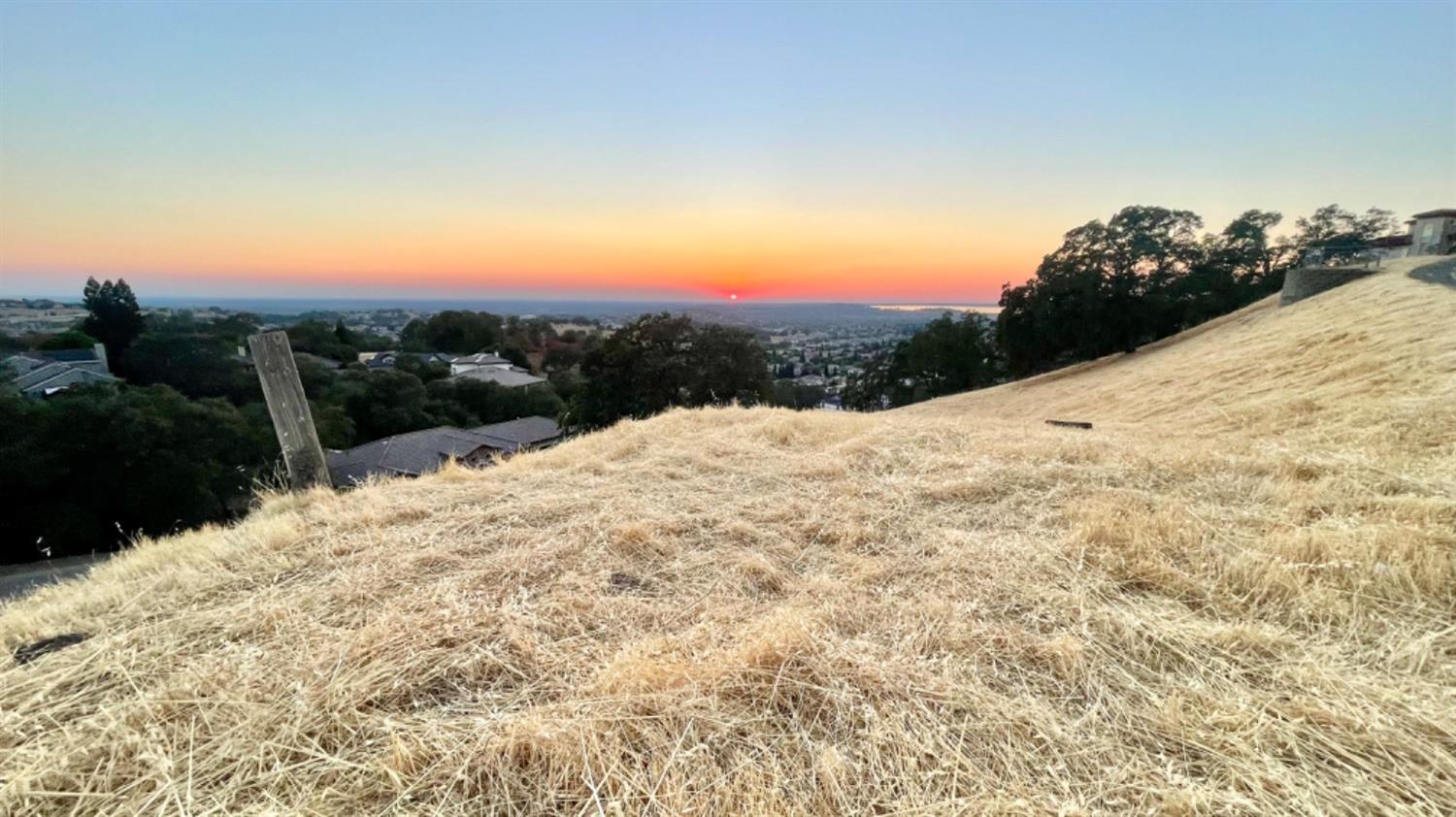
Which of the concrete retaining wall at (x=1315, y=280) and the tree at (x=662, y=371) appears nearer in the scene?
the concrete retaining wall at (x=1315, y=280)

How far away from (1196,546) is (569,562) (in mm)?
2754

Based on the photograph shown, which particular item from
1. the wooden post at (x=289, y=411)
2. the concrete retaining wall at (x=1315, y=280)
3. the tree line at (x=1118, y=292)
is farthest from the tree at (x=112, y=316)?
the concrete retaining wall at (x=1315, y=280)

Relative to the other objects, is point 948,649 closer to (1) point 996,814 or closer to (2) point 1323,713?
(1) point 996,814

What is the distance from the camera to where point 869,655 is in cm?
167

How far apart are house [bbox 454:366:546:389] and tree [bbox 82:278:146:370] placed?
1636 centimetres

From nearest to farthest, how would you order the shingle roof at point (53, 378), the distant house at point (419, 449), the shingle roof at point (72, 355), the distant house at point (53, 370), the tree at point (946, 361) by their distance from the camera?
the distant house at point (419, 449), the distant house at point (53, 370), the shingle roof at point (53, 378), the tree at point (946, 361), the shingle roof at point (72, 355)

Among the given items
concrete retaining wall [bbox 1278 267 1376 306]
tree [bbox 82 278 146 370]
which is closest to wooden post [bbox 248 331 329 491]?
concrete retaining wall [bbox 1278 267 1376 306]

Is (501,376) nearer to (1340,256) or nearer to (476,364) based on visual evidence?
(476,364)

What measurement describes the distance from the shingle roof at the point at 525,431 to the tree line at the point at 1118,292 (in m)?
16.6

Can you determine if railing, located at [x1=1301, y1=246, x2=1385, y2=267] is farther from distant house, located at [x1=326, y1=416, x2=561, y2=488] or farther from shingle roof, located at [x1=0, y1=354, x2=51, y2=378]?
shingle roof, located at [x1=0, y1=354, x2=51, y2=378]

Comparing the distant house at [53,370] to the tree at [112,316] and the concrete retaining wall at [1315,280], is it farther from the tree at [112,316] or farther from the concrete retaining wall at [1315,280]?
the concrete retaining wall at [1315,280]

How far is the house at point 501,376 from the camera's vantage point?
31.6m

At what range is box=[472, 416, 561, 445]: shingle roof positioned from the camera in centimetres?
2117

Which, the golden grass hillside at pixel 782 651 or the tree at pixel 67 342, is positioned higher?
the tree at pixel 67 342
